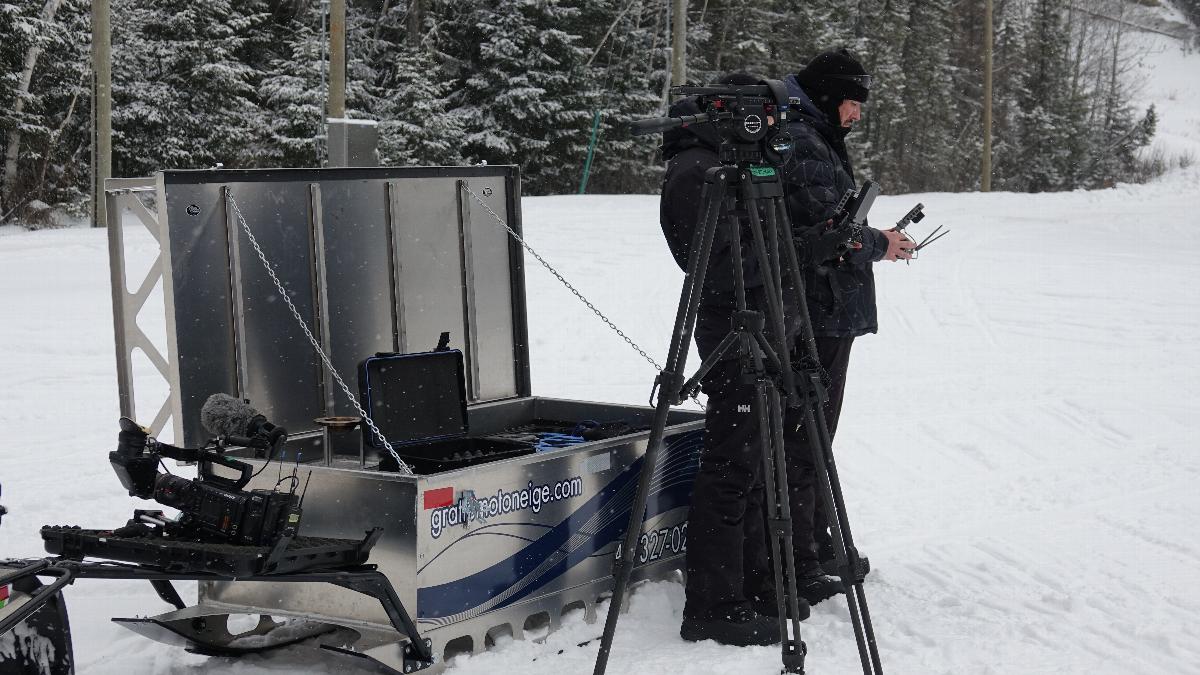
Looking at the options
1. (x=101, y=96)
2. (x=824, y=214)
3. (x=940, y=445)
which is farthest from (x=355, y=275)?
(x=101, y=96)

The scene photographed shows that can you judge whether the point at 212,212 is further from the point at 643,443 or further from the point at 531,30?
the point at 531,30

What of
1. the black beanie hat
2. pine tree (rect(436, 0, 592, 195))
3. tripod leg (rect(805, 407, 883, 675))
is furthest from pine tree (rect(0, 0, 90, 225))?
tripod leg (rect(805, 407, 883, 675))

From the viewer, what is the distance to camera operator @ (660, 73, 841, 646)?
4383mm

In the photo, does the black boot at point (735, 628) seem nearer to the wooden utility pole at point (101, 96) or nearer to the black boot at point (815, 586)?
the black boot at point (815, 586)

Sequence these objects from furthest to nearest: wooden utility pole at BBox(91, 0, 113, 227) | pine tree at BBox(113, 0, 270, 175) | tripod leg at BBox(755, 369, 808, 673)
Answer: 1. pine tree at BBox(113, 0, 270, 175)
2. wooden utility pole at BBox(91, 0, 113, 227)
3. tripod leg at BBox(755, 369, 808, 673)

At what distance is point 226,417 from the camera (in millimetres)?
4375

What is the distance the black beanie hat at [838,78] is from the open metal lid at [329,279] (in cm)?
178

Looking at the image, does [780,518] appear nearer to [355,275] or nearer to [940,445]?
[355,275]

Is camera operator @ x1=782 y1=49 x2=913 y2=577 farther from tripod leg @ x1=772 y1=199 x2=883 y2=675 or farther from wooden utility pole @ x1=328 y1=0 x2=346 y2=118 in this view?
wooden utility pole @ x1=328 y1=0 x2=346 y2=118

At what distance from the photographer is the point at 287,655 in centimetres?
421

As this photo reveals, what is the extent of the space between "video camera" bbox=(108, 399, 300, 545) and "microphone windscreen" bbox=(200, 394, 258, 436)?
450mm

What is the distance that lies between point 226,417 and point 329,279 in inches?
44.1

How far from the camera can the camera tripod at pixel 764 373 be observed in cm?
376

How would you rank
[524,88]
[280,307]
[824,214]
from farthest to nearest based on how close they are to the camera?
[524,88] < [280,307] < [824,214]
